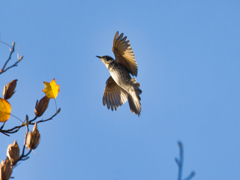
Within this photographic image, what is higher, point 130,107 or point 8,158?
point 130,107

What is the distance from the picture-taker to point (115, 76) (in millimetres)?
5953

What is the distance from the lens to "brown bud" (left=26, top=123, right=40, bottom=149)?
5.46 feet

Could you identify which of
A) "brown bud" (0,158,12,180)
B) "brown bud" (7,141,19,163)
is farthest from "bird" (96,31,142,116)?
"brown bud" (0,158,12,180)

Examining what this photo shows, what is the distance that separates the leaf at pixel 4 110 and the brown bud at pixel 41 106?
0.69 feet

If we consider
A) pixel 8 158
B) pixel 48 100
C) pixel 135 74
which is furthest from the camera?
pixel 135 74

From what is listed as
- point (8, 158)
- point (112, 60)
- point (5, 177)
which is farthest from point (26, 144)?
point (112, 60)

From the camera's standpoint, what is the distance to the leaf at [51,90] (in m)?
1.90

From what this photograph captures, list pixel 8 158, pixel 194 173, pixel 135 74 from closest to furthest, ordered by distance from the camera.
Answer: pixel 194 173 → pixel 8 158 → pixel 135 74

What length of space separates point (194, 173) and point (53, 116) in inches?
49.7

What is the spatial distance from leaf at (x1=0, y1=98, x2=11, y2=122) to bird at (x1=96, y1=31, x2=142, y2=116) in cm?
404

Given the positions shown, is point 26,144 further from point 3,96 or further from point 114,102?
point 114,102

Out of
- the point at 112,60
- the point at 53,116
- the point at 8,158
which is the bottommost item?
the point at 8,158

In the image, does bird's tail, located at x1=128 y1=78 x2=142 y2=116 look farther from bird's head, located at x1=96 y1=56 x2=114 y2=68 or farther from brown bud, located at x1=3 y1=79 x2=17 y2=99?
brown bud, located at x1=3 y1=79 x2=17 y2=99

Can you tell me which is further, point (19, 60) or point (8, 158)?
point (19, 60)
